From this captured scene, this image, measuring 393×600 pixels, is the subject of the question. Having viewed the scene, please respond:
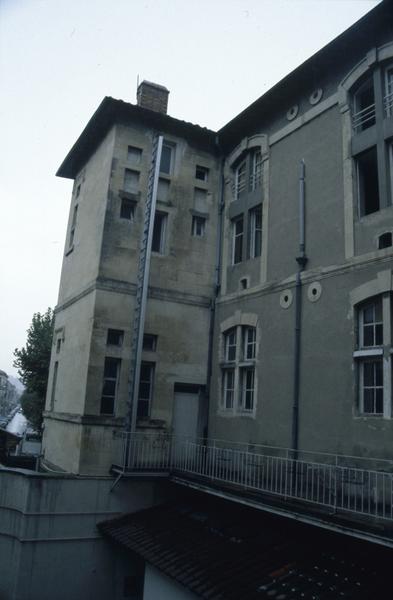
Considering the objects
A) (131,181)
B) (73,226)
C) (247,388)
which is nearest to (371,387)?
(247,388)

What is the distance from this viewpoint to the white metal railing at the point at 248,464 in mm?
9922

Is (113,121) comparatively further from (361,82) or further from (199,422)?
(199,422)

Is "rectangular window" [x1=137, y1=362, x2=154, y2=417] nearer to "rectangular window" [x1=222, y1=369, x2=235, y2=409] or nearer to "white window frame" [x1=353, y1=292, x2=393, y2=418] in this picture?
"rectangular window" [x1=222, y1=369, x2=235, y2=409]

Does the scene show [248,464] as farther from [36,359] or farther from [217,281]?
[36,359]

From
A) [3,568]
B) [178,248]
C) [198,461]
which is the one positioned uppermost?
[178,248]

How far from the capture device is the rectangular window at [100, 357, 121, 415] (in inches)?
555

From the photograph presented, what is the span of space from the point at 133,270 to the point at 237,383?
458 centimetres

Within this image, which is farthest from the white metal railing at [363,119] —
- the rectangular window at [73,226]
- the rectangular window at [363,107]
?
the rectangular window at [73,226]

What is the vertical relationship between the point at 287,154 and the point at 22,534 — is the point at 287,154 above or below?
above

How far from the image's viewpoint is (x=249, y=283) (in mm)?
14508

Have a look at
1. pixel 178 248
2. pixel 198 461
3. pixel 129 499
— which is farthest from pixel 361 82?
pixel 129 499

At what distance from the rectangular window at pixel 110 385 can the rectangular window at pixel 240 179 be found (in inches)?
258

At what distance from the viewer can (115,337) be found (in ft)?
48.1

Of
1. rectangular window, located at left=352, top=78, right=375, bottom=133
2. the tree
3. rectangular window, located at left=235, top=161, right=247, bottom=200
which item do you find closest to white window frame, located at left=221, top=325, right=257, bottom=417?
rectangular window, located at left=235, top=161, right=247, bottom=200
